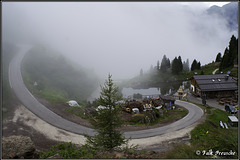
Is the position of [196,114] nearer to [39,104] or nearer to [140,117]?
[140,117]

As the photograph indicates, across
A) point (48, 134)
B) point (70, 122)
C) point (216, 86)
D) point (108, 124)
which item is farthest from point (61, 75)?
point (216, 86)

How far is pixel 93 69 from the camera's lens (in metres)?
79.5

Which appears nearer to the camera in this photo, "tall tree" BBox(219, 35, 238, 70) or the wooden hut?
the wooden hut

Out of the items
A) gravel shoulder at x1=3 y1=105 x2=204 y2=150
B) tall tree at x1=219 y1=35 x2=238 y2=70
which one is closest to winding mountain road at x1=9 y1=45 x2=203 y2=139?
gravel shoulder at x1=3 y1=105 x2=204 y2=150

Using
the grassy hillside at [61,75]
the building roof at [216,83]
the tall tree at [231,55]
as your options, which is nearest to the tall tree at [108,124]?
the building roof at [216,83]

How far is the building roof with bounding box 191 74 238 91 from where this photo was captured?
105ft

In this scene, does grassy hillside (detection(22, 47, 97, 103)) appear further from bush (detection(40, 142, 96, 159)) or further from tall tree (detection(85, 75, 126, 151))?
tall tree (detection(85, 75, 126, 151))

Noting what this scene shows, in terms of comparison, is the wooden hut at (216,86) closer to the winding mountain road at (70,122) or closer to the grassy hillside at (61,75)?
the winding mountain road at (70,122)

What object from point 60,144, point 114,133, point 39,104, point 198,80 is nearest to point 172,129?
point 114,133

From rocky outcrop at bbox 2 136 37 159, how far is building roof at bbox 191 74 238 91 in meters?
33.6

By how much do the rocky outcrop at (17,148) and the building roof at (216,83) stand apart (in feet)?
110

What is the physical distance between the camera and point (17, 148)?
9.91 metres

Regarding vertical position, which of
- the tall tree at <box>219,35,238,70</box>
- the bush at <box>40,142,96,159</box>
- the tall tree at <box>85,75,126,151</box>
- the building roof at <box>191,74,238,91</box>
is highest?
the tall tree at <box>219,35,238,70</box>

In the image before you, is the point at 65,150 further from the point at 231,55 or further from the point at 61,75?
the point at 231,55
